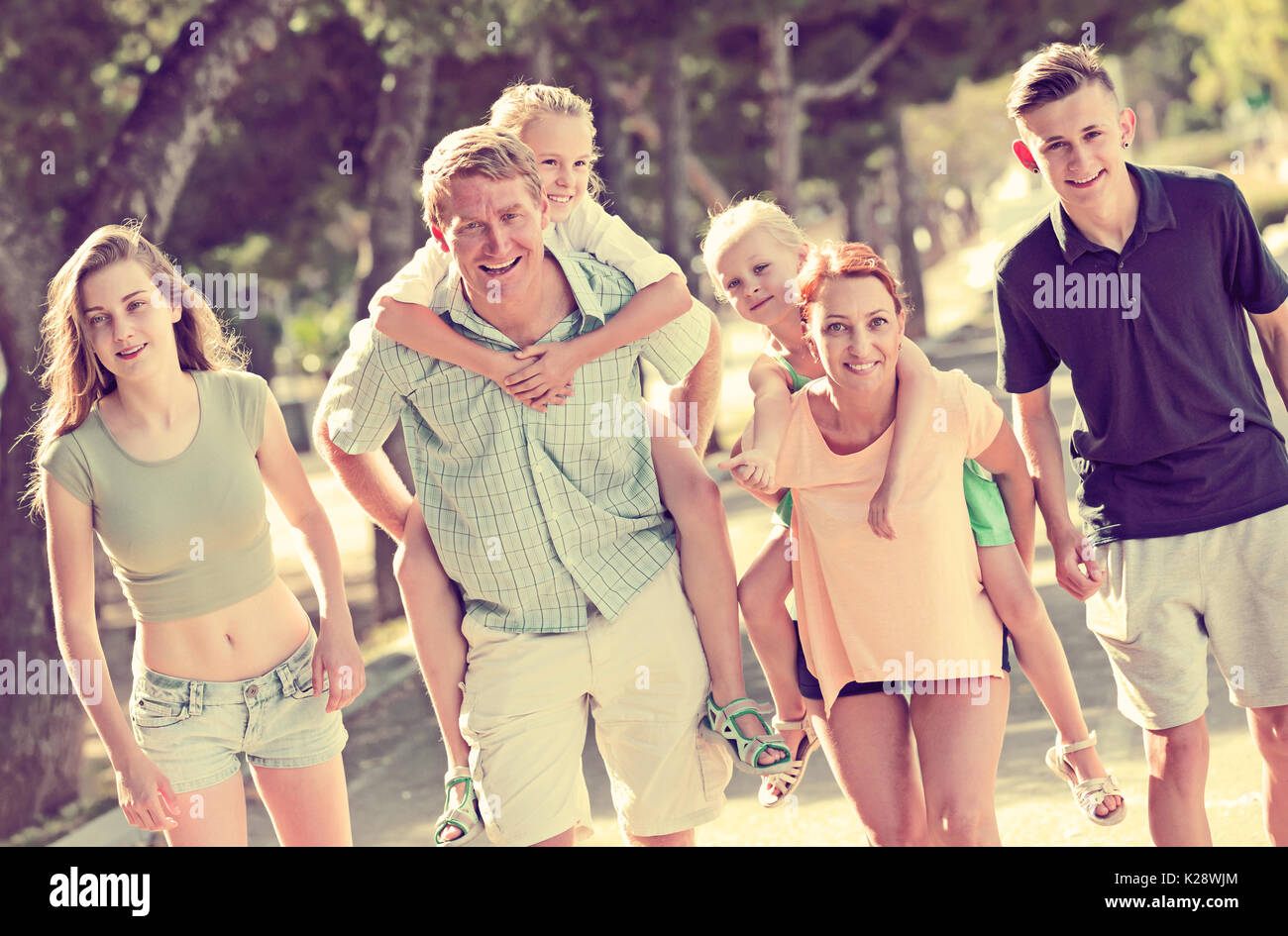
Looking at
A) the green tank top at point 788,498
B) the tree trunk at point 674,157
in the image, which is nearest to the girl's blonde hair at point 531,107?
the green tank top at point 788,498

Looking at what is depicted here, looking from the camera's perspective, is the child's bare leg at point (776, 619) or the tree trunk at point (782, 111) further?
the tree trunk at point (782, 111)

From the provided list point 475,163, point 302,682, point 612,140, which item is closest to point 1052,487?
point 475,163

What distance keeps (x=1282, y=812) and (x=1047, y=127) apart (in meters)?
1.82

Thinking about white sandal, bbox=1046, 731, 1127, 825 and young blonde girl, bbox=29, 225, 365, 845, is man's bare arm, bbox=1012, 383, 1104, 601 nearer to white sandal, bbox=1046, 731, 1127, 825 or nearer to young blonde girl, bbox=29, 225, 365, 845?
white sandal, bbox=1046, 731, 1127, 825

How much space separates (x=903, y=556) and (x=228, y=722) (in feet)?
5.53

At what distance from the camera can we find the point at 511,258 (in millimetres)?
3312

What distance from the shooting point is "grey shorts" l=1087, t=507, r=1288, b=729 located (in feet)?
11.7

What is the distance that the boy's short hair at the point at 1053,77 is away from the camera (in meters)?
3.55

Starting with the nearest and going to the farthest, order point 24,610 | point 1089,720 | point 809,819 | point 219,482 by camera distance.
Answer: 1. point 219,482
2. point 809,819
3. point 1089,720
4. point 24,610

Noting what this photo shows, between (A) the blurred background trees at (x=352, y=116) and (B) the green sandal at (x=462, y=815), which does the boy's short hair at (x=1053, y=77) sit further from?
(B) the green sandal at (x=462, y=815)

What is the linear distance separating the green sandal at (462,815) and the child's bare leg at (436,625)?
0.16ft

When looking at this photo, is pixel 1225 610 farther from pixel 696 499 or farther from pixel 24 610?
pixel 24 610

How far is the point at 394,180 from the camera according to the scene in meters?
10.2
